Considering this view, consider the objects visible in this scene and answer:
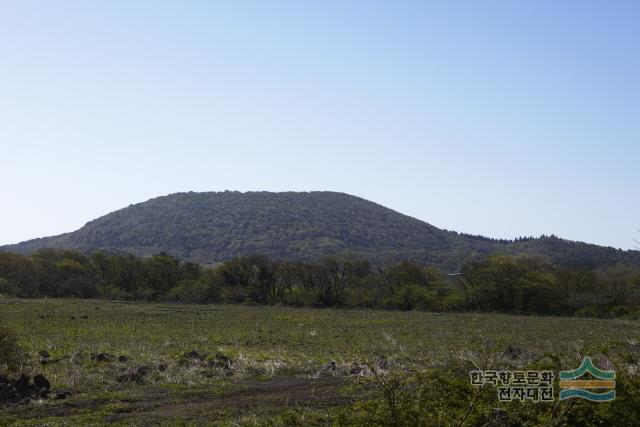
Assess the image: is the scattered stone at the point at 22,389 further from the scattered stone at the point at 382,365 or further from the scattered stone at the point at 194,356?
the scattered stone at the point at 382,365

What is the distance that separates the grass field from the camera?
11.5 meters

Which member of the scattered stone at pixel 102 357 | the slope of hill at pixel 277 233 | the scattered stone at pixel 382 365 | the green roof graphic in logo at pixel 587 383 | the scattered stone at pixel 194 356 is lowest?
the scattered stone at pixel 102 357

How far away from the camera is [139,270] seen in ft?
224

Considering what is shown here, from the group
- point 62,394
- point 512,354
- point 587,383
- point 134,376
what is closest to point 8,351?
point 62,394

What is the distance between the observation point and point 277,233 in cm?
13938

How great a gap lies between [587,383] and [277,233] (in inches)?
5233

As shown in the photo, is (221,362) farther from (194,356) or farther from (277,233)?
(277,233)

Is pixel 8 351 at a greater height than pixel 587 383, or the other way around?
pixel 587 383

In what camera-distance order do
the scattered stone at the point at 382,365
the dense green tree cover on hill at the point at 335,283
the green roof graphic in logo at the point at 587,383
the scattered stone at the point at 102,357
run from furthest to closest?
the dense green tree cover on hill at the point at 335,283, the scattered stone at the point at 102,357, the scattered stone at the point at 382,365, the green roof graphic in logo at the point at 587,383

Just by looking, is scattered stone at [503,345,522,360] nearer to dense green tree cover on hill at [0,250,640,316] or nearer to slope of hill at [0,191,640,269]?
dense green tree cover on hill at [0,250,640,316]

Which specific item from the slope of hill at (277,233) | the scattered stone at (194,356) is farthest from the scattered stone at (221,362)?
the slope of hill at (277,233)

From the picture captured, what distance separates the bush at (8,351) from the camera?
14.4 meters

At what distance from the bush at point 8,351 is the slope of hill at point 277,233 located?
318 ft

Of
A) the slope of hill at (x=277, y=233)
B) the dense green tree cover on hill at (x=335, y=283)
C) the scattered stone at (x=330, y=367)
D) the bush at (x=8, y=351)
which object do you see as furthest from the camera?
the slope of hill at (x=277, y=233)
